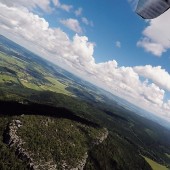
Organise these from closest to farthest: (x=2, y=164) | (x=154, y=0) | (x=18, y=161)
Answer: (x=154, y=0) < (x=2, y=164) < (x=18, y=161)

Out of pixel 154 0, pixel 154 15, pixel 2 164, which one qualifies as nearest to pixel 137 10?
pixel 154 15

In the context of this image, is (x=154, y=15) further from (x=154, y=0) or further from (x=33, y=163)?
(x=33, y=163)

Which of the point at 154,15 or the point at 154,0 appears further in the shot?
the point at 154,15

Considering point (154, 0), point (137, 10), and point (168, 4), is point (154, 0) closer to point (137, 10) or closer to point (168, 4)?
point (168, 4)

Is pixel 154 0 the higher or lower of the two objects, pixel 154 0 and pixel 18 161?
the higher

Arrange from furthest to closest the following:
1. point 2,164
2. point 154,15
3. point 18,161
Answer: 1. point 18,161
2. point 2,164
3. point 154,15

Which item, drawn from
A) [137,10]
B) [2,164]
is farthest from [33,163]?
[137,10]

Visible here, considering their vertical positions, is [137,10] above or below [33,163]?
above

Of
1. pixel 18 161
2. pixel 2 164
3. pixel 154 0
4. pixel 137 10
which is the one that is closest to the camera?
pixel 154 0

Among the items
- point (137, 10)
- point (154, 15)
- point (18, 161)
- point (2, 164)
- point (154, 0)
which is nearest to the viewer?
point (154, 0)
